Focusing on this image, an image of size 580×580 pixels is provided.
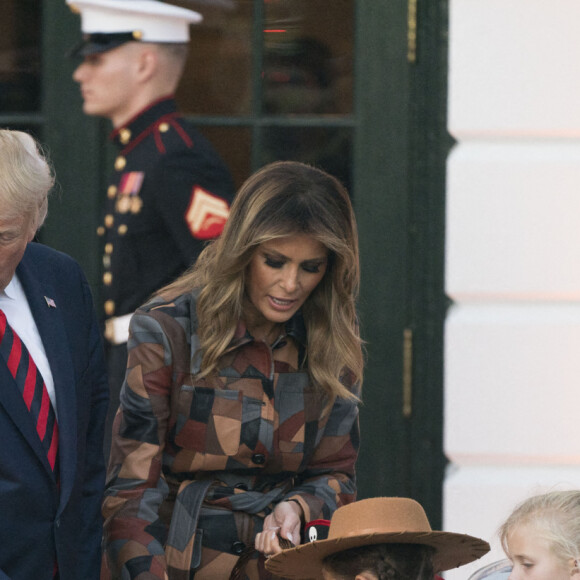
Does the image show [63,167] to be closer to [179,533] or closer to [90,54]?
[90,54]

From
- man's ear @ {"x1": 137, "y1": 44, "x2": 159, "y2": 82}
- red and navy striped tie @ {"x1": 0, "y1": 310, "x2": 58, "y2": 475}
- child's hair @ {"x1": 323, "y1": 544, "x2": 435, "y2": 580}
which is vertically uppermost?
A: man's ear @ {"x1": 137, "y1": 44, "x2": 159, "y2": 82}

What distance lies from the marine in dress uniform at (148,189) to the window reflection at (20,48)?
19 centimetres

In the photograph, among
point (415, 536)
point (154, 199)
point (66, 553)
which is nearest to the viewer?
point (415, 536)

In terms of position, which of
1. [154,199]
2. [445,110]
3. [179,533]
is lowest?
[179,533]

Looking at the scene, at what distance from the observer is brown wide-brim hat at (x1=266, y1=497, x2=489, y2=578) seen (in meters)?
2.38

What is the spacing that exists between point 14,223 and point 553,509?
1342 mm

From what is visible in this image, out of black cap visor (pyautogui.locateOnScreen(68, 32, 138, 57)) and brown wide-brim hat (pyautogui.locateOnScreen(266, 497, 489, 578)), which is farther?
black cap visor (pyautogui.locateOnScreen(68, 32, 138, 57))

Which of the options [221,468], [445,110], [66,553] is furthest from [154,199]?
[66,553]

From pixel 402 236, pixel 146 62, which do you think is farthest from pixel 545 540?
pixel 146 62

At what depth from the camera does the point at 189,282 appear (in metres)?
2.99

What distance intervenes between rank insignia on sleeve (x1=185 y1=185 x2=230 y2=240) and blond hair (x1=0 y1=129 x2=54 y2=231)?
154 cm

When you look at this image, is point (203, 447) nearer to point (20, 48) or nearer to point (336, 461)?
point (336, 461)

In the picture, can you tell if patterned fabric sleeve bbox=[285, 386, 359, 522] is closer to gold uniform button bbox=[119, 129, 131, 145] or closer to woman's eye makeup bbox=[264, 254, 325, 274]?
woman's eye makeup bbox=[264, 254, 325, 274]

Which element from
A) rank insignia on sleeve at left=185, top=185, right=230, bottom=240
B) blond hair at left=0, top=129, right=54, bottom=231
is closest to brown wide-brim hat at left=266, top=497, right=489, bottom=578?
blond hair at left=0, top=129, right=54, bottom=231
